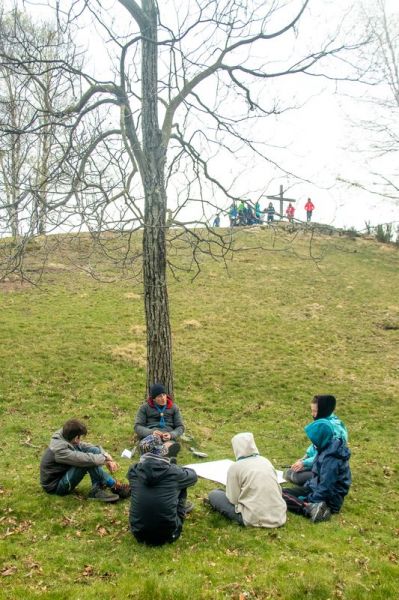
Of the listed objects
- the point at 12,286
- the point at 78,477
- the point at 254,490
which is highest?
the point at 12,286

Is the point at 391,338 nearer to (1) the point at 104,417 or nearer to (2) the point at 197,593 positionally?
(1) the point at 104,417

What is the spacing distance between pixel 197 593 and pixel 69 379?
830cm

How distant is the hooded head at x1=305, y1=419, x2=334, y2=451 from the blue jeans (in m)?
2.55

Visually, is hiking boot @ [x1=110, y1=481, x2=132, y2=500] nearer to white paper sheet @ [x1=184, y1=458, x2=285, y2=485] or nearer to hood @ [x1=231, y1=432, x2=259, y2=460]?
white paper sheet @ [x1=184, y1=458, x2=285, y2=485]

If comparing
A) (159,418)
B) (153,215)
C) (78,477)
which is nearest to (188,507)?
(78,477)

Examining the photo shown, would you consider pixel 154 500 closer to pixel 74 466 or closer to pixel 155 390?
pixel 74 466

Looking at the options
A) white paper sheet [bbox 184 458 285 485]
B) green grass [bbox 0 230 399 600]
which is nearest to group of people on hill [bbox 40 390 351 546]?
green grass [bbox 0 230 399 600]

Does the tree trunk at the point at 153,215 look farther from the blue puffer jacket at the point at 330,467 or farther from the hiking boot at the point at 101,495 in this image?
the blue puffer jacket at the point at 330,467

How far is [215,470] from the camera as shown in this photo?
7750mm

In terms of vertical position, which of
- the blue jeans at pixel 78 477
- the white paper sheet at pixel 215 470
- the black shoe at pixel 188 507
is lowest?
the white paper sheet at pixel 215 470


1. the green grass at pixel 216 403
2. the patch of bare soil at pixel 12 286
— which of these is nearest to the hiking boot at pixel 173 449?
the green grass at pixel 216 403

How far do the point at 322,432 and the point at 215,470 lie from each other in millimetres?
2086

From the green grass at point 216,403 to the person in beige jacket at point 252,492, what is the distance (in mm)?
193

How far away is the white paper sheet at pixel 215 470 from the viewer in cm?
740
